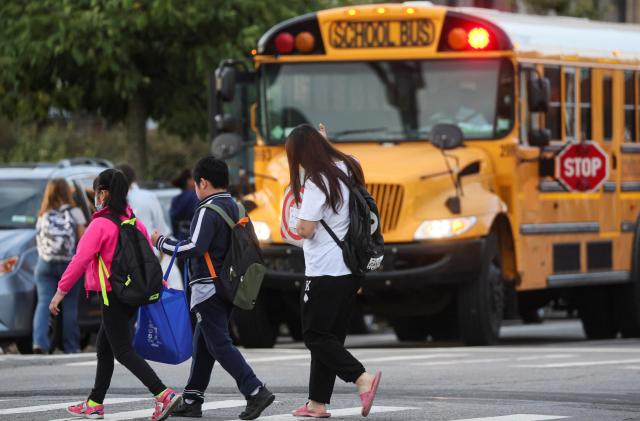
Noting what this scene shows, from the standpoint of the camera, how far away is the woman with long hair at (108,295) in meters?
10.2

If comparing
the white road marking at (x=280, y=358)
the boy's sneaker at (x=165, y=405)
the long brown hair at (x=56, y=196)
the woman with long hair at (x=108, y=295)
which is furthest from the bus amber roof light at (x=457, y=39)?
the boy's sneaker at (x=165, y=405)

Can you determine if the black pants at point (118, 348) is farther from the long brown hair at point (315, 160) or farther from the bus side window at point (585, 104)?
the bus side window at point (585, 104)

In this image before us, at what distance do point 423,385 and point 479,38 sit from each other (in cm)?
542

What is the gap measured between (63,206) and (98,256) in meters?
5.96

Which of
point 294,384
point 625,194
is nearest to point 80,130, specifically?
point 625,194

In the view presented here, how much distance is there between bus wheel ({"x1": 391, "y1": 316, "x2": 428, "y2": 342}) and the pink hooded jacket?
8994 mm

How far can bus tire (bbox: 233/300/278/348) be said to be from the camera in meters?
17.0

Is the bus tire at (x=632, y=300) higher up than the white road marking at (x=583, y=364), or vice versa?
the white road marking at (x=583, y=364)

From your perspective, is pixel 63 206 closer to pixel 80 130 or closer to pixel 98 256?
pixel 98 256

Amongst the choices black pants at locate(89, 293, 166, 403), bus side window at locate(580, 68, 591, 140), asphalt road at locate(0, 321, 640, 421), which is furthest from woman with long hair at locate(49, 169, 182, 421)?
bus side window at locate(580, 68, 591, 140)

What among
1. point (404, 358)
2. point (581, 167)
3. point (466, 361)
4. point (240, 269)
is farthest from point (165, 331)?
point (581, 167)

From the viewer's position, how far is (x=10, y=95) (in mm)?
26766

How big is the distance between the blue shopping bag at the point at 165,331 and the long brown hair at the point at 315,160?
0.92 meters

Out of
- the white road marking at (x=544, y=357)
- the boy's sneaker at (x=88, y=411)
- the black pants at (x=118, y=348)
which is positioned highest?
the black pants at (x=118, y=348)
